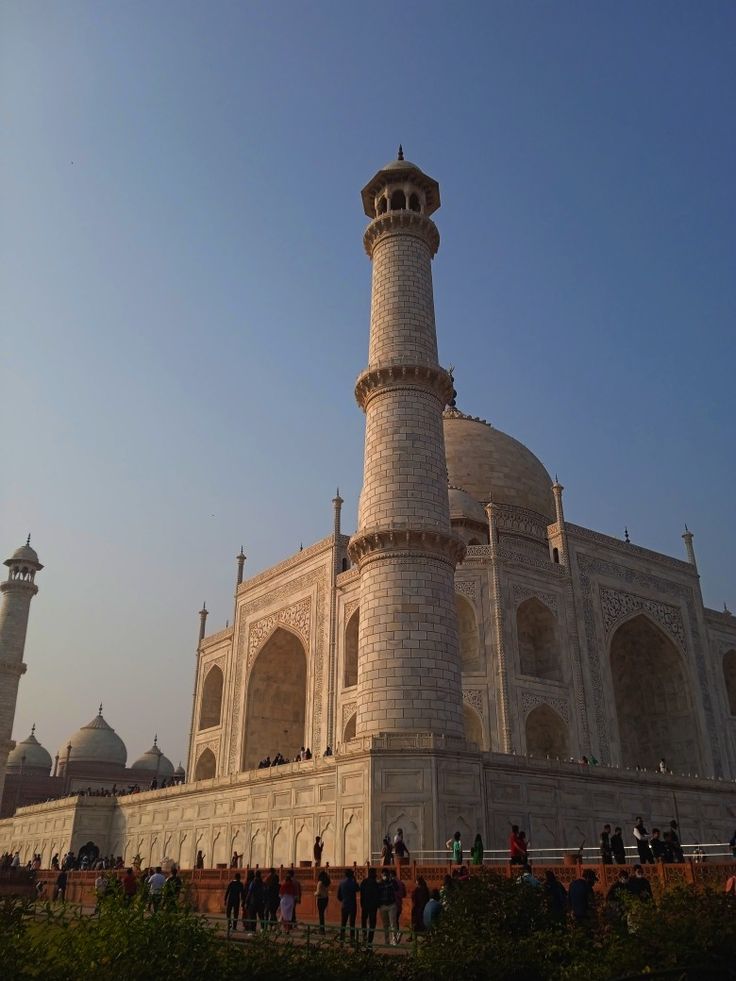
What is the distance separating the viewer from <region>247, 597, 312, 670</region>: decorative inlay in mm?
26991

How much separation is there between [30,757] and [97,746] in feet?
17.4

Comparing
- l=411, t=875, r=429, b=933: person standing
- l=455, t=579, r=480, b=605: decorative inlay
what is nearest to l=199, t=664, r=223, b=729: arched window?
l=455, t=579, r=480, b=605: decorative inlay

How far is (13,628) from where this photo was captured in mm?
33250

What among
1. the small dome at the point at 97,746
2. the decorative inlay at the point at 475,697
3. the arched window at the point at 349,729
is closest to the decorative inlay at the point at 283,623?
the arched window at the point at 349,729

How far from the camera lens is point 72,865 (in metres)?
20.5

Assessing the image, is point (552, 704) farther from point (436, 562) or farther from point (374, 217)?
point (374, 217)

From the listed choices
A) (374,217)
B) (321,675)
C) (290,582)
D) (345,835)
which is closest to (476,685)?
(321,675)

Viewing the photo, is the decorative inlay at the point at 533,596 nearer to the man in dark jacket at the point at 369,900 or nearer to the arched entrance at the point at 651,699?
the arched entrance at the point at 651,699

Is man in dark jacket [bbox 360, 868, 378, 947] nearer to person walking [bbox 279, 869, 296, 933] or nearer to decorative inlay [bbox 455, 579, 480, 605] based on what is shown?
person walking [bbox 279, 869, 296, 933]

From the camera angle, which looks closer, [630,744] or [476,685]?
[476,685]

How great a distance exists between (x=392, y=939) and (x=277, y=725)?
19212 millimetres

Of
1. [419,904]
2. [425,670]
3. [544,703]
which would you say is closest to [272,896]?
[419,904]

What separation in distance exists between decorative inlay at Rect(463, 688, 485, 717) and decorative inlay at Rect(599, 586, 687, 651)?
5393 mm

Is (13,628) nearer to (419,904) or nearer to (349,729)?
(349,729)
